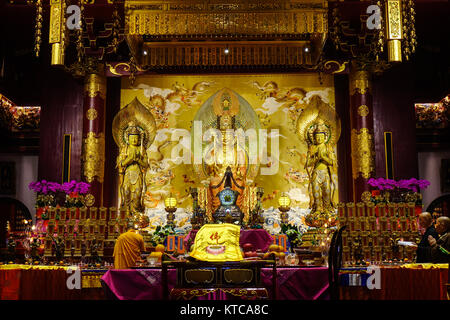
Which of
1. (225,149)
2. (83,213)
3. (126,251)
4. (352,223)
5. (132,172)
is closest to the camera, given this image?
(126,251)

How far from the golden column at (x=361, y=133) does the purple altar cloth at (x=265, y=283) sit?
4308 mm

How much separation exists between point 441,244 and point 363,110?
408 cm

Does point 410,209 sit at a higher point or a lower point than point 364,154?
lower

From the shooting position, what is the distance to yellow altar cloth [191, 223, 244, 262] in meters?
3.80

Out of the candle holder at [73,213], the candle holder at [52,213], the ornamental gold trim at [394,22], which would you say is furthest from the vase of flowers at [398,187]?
the candle holder at [52,213]

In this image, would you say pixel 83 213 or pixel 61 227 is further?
pixel 83 213

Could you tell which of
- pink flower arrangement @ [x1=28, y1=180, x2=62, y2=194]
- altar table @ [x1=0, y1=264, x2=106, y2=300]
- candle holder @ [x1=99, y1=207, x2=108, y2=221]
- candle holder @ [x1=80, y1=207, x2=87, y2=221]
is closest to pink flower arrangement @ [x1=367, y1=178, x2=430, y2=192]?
candle holder @ [x1=99, y1=207, x2=108, y2=221]

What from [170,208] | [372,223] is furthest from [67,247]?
[372,223]

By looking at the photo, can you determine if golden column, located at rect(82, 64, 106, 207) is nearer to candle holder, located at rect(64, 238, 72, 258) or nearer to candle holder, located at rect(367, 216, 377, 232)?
candle holder, located at rect(64, 238, 72, 258)

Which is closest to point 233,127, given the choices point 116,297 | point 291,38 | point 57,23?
point 291,38

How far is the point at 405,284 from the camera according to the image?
4449 mm

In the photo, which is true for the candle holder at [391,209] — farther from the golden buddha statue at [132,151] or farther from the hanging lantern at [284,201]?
the golden buddha statue at [132,151]

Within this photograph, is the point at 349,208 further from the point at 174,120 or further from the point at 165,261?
the point at 174,120

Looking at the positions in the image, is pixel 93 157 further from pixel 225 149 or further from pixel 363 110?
pixel 363 110
